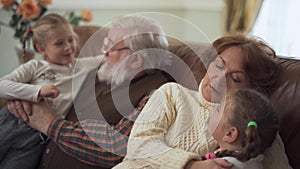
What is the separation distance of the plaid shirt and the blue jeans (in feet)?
0.76

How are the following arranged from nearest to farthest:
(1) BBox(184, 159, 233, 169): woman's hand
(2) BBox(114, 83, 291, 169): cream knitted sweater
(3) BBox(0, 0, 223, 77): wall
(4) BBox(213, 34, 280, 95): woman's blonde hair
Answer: (1) BBox(184, 159, 233, 169): woman's hand
(2) BBox(114, 83, 291, 169): cream knitted sweater
(4) BBox(213, 34, 280, 95): woman's blonde hair
(3) BBox(0, 0, 223, 77): wall

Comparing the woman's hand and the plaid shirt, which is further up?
the woman's hand

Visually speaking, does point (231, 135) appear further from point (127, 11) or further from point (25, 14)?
point (127, 11)

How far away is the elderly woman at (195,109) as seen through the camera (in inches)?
51.8

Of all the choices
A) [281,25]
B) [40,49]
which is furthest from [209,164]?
[281,25]

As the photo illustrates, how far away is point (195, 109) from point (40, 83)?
33.2 inches

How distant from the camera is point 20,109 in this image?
6.01ft

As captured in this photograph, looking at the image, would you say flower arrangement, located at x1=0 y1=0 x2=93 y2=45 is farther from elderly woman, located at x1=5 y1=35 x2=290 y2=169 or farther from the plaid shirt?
elderly woman, located at x1=5 y1=35 x2=290 y2=169

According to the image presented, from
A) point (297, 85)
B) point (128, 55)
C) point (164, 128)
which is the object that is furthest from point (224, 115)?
point (128, 55)

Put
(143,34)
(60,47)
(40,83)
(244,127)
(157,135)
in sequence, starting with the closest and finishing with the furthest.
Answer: (244,127) < (157,135) < (143,34) < (40,83) < (60,47)

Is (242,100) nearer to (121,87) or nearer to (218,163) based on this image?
(218,163)

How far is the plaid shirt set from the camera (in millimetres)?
1496

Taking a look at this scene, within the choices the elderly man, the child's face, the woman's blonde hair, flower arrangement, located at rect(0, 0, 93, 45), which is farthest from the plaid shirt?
flower arrangement, located at rect(0, 0, 93, 45)

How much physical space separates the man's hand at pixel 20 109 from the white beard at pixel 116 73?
0.32m
